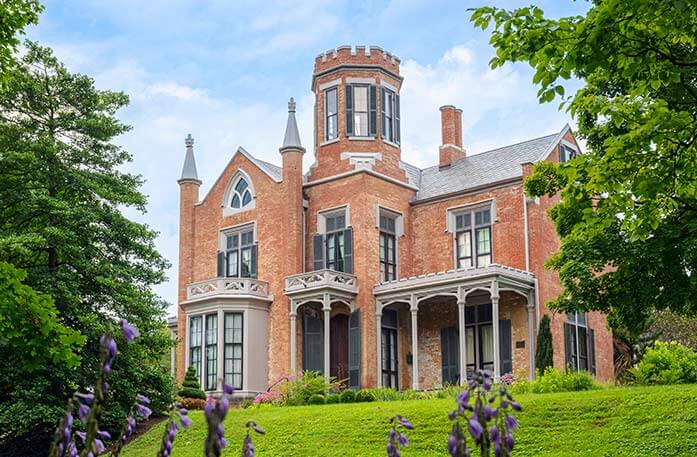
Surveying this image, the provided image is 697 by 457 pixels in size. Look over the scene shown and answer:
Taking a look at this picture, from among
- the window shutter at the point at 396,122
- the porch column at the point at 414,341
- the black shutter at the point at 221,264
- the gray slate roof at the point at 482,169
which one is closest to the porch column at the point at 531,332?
the porch column at the point at 414,341

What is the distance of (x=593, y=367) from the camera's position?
32.6m

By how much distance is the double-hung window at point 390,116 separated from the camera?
34750mm

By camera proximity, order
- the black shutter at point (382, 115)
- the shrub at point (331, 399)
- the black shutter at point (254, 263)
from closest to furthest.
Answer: the shrub at point (331, 399), the black shutter at point (382, 115), the black shutter at point (254, 263)

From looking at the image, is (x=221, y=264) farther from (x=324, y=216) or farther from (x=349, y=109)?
(x=349, y=109)

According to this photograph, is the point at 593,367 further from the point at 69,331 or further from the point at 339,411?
the point at 69,331

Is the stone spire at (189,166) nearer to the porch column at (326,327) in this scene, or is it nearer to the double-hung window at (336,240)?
the double-hung window at (336,240)

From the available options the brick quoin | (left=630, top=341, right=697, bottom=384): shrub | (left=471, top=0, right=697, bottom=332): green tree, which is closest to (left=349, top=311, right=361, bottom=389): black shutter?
the brick quoin

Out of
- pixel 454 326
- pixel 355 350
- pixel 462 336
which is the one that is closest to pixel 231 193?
pixel 355 350

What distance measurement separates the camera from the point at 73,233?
2378 centimetres

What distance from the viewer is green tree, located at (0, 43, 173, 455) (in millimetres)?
23547

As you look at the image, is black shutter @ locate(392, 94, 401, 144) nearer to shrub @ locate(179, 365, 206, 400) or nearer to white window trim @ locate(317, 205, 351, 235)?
white window trim @ locate(317, 205, 351, 235)

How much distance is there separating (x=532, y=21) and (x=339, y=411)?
1289 cm

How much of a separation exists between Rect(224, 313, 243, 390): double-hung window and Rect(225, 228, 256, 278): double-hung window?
2.28 meters

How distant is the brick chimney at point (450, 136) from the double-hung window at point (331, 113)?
440cm
